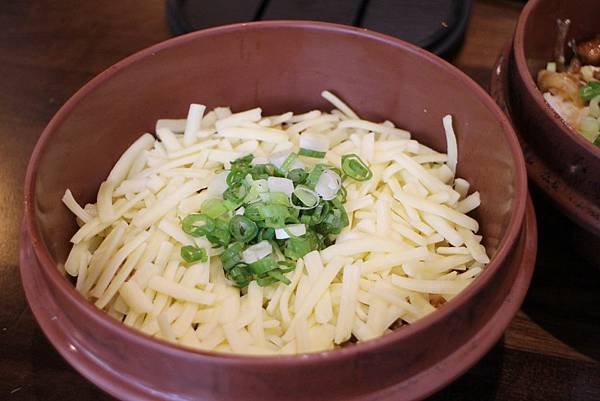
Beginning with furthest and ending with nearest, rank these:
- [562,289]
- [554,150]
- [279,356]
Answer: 1. [562,289]
2. [554,150]
3. [279,356]

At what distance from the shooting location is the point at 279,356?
0.82 m

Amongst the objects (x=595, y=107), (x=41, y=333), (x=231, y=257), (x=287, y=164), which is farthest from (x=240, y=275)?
(x=595, y=107)

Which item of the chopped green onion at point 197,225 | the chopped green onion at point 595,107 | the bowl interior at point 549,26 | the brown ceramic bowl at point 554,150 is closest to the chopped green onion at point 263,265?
the chopped green onion at point 197,225

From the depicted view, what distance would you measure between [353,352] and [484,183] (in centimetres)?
56

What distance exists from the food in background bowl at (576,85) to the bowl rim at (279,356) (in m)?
0.37

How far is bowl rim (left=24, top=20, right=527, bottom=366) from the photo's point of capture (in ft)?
2.66

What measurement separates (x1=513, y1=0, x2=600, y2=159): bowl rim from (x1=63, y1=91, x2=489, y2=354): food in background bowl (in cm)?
17

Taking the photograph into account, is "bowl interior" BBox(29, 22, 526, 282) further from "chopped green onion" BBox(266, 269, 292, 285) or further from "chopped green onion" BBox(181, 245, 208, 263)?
"chopped green onion" BBox(266, 269, 292, 285)

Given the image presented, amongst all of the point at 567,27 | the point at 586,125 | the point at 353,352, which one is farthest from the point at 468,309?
the point at 567,27

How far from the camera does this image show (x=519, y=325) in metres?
1.26

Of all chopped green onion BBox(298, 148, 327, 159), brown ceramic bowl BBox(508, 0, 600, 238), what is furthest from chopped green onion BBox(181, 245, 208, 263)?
brown ceramic bowl BBox(508, 0, 600, 238)

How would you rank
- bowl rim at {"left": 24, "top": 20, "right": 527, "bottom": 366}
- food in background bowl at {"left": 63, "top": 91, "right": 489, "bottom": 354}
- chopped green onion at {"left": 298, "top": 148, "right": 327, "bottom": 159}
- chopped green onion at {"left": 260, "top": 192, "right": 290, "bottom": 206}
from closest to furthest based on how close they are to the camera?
bowl rim at {"left": 24, "top": 20, "right": 527, "bottom": 366}, food in background bowl at {"left": 63, "top": 91, "right": 489, "bottom": 354}, chopped green onion at {"left": 260, "top": 192, "right": 290, "bottom": 206}, chopped green onion at {"left": 298, "top": 148, "right": 327, "bottom": 159}

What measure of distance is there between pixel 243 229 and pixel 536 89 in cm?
62

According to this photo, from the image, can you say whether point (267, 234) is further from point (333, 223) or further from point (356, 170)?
point (356, 170)
